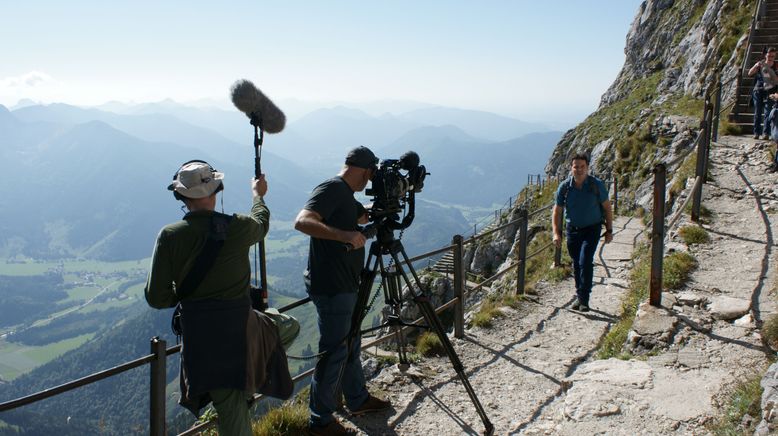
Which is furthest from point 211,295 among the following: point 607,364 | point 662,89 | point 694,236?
point 662,89

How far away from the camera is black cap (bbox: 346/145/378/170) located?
421 centimetres

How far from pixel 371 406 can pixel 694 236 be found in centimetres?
677

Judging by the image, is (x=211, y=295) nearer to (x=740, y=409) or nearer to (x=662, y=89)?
(x=740, y=409)

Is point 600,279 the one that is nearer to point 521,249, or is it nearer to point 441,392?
point 521,249

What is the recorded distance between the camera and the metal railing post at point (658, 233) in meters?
6.49

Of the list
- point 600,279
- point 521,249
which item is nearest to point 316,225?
point 521,249

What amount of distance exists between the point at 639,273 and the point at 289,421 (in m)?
6.51

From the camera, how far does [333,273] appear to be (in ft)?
14.1

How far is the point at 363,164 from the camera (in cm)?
424

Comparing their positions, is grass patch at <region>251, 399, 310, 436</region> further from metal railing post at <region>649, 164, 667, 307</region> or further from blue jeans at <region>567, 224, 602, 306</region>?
blue jeans at <region>567, 224, 602, 306</region>

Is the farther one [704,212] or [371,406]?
[704,212]

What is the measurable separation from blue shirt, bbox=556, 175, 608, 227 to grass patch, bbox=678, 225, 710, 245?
2370 millimetres

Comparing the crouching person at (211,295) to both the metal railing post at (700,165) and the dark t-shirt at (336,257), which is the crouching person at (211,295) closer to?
the dark t-shirt at (336,257)

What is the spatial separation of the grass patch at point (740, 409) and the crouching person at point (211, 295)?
3.32 meters
